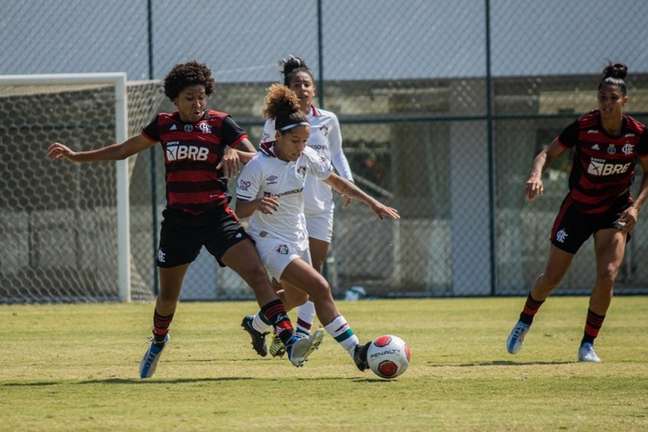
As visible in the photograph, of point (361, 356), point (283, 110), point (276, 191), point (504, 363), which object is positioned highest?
point (283, 110)

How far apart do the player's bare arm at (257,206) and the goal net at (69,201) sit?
8.32 meters

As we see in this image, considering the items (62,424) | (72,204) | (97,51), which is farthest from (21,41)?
(62,424)

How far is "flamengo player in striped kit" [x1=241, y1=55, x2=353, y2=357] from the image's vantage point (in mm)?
9188

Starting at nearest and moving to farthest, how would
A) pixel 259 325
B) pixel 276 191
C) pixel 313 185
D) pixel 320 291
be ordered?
pixel 320 291 → pixel 276 191 → pixel 259 325 → pixel 313 185

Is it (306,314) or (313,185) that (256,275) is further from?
(313,185)

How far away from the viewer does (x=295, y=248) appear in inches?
316

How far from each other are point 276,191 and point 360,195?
606 millimetres

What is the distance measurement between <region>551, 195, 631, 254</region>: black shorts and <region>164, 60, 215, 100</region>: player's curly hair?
117 inches

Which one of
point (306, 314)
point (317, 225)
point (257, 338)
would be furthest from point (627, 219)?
point (257, 338)

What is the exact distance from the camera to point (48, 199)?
17.3 meters

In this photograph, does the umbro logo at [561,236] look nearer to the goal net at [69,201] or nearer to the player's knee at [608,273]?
the player's knee at [608,273]

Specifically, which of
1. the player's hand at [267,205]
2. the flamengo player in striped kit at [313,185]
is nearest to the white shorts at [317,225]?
the flamengo player in striped kit at [313,185]

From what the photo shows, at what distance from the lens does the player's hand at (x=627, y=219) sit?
29.7 ft

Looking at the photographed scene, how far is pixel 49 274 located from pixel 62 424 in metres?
11.2
